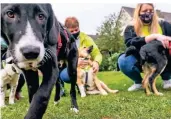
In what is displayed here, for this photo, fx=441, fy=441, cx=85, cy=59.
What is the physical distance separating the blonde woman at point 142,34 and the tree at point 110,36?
640 centimetres

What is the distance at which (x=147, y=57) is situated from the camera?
688cm

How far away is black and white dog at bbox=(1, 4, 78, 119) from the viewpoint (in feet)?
8.79

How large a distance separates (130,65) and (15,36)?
16.2 feet

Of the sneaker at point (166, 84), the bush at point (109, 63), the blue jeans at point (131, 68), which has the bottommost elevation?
the bush at point (109, 63)

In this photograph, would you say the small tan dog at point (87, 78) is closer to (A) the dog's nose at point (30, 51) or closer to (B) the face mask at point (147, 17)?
(B) the face mask at point (147, 17)

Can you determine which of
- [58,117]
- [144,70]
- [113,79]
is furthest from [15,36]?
[113,79]

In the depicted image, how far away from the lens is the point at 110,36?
662 inches

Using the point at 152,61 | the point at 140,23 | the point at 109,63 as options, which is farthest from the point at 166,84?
the point at 109,63

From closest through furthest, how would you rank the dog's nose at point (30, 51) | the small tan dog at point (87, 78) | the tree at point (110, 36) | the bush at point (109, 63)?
the dog's nose at point (30, 51)
the small tan dog at point (87, 78)
the bush at point (109, 63)
the tree at point (110, 36)

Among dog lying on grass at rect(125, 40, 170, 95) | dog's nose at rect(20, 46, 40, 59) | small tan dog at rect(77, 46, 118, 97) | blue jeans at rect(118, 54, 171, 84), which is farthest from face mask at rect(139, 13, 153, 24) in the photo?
dog's nose at rect(20, 46, 40, 59)

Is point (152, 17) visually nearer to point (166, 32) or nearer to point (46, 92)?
point (166, 32)

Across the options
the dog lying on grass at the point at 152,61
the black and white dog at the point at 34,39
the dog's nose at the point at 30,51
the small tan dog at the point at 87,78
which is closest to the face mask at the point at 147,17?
the dog lying on grass at the point at 152,61

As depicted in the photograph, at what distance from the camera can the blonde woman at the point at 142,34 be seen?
6714 mm

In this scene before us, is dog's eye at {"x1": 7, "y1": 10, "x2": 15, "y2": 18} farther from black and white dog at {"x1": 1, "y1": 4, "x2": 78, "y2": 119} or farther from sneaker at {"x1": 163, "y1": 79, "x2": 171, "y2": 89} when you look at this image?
sneaker at {"x1": 163, "y1": 79, "x2": 171, "y2": 89}
